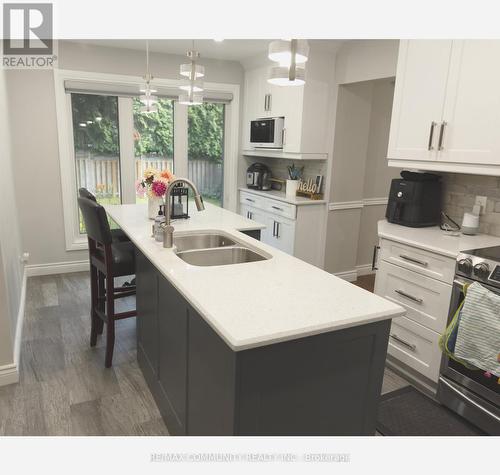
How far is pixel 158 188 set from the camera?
9.43 feet

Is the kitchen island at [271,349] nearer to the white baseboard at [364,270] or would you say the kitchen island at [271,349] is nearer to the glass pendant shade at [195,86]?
the glass pendant shade at [195,86]

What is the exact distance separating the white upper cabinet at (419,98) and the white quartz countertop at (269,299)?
56.0 inches

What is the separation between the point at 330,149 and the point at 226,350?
10.6 feet

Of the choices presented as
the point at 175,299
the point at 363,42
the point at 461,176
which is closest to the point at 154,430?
the point at 175,299

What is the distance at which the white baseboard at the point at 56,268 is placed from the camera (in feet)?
14.3

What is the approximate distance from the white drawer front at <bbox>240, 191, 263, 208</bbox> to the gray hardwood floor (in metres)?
2.11

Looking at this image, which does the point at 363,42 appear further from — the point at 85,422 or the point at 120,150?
→ the point at 85,422

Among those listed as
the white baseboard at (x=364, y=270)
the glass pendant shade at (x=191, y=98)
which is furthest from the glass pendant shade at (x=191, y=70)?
the white baseboard at (x=364, y=270)

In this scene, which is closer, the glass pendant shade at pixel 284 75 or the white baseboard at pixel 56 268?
the glass pendant shade at pixel 284 75

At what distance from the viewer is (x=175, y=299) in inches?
71.6

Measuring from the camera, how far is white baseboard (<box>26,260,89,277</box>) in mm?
4363

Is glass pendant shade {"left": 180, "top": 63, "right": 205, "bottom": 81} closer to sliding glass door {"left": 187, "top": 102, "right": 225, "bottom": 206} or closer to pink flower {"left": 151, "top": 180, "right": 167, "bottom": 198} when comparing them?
pink flower {"left": 151, "top": 180, "right": 167, "bottom": 198}

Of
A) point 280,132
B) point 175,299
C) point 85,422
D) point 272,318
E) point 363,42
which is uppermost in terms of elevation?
point 363,42

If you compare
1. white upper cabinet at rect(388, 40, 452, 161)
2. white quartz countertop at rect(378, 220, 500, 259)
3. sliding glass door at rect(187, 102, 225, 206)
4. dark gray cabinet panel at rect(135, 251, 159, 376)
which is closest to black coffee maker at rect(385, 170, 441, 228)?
white quartz countertop at rect(378, 220, 500, 259)
